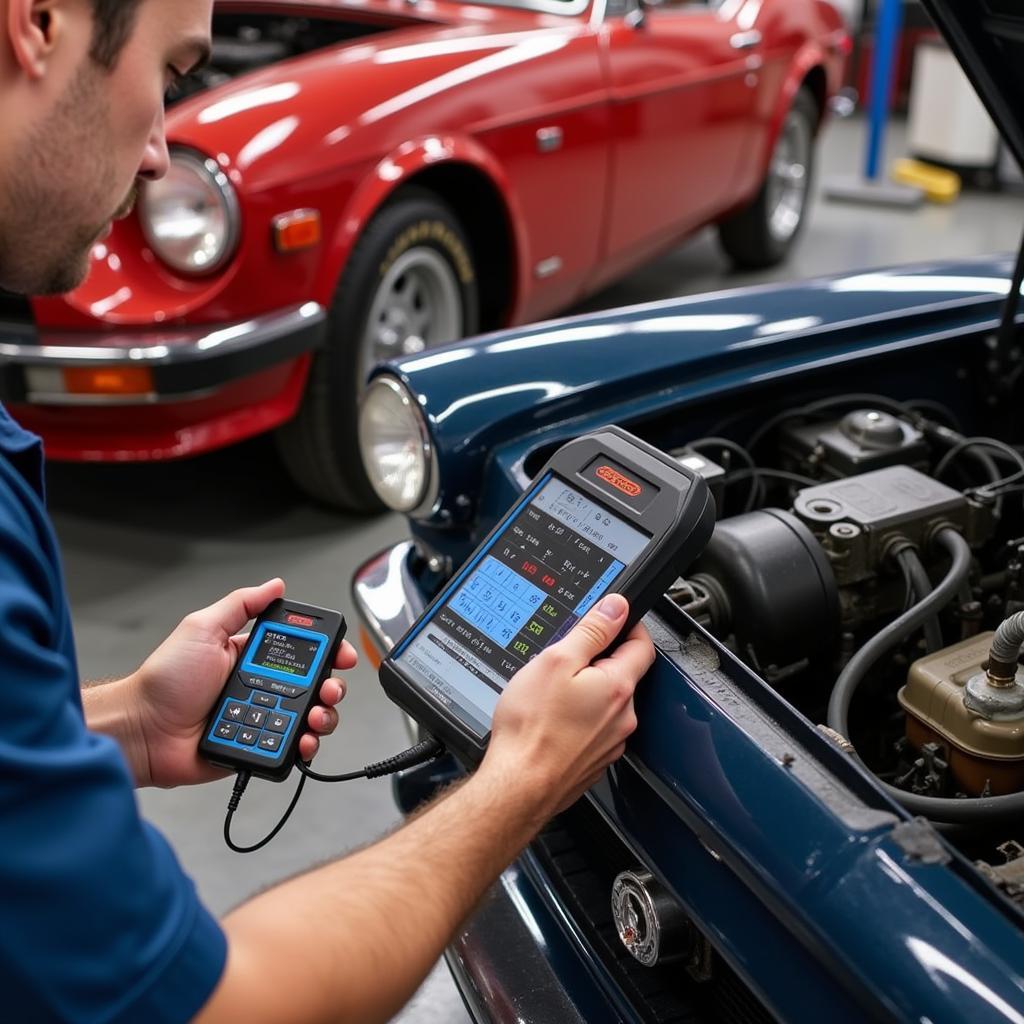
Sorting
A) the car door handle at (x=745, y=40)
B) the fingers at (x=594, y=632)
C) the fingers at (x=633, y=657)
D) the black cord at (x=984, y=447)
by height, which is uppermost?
the car door handle at (x=745, y=40)

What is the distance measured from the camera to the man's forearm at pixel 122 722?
4.33 feet

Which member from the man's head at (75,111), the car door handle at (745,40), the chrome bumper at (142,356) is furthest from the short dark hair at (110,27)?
the car door handle at (745,40)

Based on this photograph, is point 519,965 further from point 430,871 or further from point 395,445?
A: point 395,445

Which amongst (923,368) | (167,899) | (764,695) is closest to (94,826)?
(167,899)

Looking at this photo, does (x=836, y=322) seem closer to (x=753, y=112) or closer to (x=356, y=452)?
(x=356, y=452)

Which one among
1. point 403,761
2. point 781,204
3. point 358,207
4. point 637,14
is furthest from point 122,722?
point 781,204

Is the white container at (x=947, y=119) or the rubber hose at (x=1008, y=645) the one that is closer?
the rubber hose at (x=1008, y=645)

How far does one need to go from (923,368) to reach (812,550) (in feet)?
2.13

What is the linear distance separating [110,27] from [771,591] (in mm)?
890

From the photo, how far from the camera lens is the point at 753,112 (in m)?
4.22

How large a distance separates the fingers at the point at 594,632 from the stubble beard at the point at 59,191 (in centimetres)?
53

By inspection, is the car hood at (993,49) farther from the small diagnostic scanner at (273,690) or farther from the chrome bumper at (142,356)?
the chrome bumper at (142,356)

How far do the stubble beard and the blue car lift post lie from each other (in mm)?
5649

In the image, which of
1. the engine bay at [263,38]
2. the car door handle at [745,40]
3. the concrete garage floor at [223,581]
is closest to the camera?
the concrete garage floor at [223,581]
